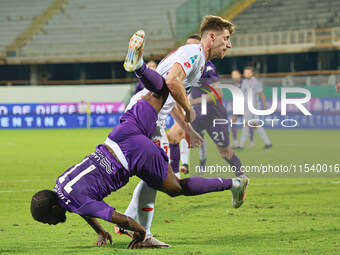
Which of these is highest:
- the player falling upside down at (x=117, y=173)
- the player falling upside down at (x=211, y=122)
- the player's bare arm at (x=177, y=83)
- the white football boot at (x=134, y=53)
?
the white football boot at (x=134, y=53)

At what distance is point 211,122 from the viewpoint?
383 inches

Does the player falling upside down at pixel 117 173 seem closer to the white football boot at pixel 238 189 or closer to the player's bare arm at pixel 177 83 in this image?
the player's bare arm at pixel 177 83

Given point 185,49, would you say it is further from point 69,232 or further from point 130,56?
point 69,232

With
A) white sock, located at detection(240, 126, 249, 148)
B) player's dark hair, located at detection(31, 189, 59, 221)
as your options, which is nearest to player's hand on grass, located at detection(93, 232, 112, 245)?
player's dark hair, located at detection(31, 189, 59, 221)

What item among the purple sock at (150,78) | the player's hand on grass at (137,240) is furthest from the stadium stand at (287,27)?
the player's hand on grass at (137,240)

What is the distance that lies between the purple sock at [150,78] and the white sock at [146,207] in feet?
3.23

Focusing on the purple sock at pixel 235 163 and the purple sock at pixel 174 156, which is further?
the purple sock at pixel 174 156

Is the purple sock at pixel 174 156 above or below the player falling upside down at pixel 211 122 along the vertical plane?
below

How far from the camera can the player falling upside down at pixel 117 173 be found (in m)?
4.85

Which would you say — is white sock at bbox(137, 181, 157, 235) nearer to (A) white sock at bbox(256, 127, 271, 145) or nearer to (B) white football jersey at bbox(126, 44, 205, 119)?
(B) white football jersey at bbox(126, 44, 205, 119)

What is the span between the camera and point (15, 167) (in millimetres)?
13555

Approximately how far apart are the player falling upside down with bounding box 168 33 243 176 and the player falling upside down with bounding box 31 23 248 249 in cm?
385

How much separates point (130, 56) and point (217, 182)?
1409 millimetres

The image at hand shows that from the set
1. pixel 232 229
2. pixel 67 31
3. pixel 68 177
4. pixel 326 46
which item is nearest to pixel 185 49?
pixel 68 177
